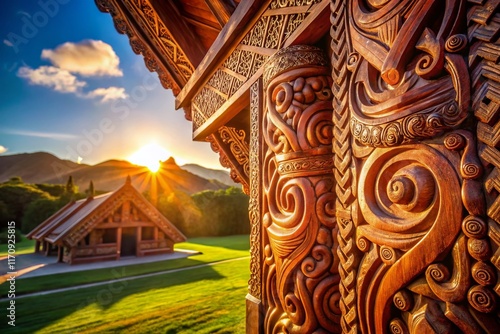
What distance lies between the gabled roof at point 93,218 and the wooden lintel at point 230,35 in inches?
404

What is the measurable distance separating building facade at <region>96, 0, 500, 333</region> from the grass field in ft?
11.7

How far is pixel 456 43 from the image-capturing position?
0.60 m

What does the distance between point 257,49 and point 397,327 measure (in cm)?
134

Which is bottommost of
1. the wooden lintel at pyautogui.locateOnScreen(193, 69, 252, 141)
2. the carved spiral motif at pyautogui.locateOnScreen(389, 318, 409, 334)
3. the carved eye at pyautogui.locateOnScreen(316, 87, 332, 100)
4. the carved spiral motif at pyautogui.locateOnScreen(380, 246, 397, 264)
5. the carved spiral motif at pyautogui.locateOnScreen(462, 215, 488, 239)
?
the carved spiral motif at pyautogui.locateOnScreen(389, 318, 409, 334)

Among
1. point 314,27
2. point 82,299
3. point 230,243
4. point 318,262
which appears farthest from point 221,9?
point 230,243

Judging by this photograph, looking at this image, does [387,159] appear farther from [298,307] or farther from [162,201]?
[162,201]

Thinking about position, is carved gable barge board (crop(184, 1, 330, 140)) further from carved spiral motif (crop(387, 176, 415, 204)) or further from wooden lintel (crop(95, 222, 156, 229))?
wooden lintel (crop(95, 222, 156, 229))

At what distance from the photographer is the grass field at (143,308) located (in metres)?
4.19

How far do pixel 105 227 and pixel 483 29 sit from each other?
1252 cm

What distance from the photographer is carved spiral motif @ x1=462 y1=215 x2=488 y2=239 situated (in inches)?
21.0

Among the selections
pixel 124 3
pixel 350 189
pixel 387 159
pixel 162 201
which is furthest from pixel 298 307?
pixel 162 201

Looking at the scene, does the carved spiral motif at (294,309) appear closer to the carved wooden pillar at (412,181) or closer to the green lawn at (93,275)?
the carved wooden pillar at (412,181)

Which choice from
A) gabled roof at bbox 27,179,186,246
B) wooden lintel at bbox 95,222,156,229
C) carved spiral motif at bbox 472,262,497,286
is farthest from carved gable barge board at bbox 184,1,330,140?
wooden lintel at bbox 95,222,156,229

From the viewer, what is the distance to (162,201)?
1903cm
